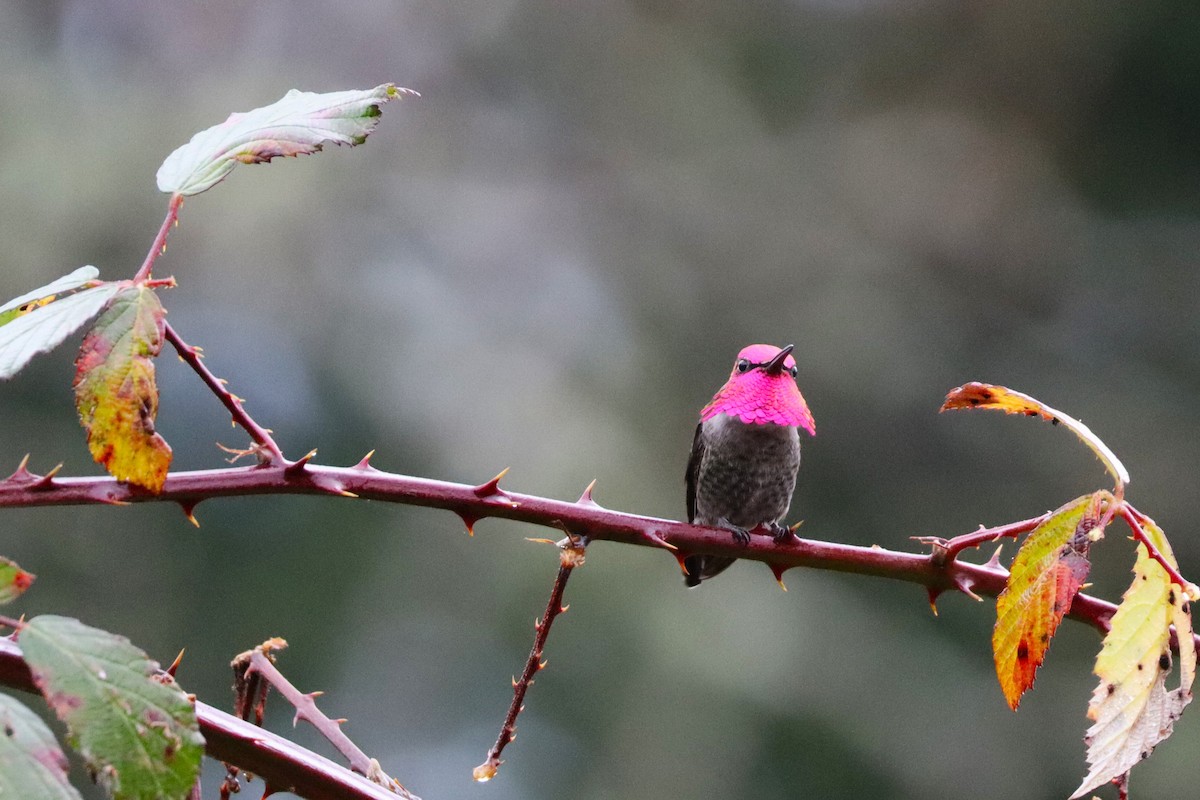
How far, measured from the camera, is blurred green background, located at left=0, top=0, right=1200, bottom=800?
7.85 metres

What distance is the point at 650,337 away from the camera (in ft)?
30.5

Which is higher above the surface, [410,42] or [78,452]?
[410,42]

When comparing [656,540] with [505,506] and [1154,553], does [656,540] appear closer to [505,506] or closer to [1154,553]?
[505,506]

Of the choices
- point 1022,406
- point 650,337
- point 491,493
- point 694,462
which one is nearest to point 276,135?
point 491,493

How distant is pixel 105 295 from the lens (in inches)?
40.9

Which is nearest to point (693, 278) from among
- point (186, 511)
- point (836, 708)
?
point (836, 708)

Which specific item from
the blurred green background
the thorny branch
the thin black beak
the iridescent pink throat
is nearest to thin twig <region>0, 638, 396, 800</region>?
the thorny branch

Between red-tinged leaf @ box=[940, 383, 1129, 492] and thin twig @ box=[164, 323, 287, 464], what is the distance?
26.6 inches

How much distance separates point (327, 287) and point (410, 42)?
2.86m

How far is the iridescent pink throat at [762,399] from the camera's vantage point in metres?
2.41

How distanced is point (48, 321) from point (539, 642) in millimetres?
534

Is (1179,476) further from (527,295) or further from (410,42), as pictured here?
(410,42)

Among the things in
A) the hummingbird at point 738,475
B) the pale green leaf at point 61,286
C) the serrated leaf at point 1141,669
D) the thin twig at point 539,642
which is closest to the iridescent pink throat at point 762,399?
the hummingbird at point 738,475

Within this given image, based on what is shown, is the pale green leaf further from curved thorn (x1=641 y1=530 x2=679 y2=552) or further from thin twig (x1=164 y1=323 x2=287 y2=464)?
curved thorn (x1=641 y1=530 x2=679 y2=552)
